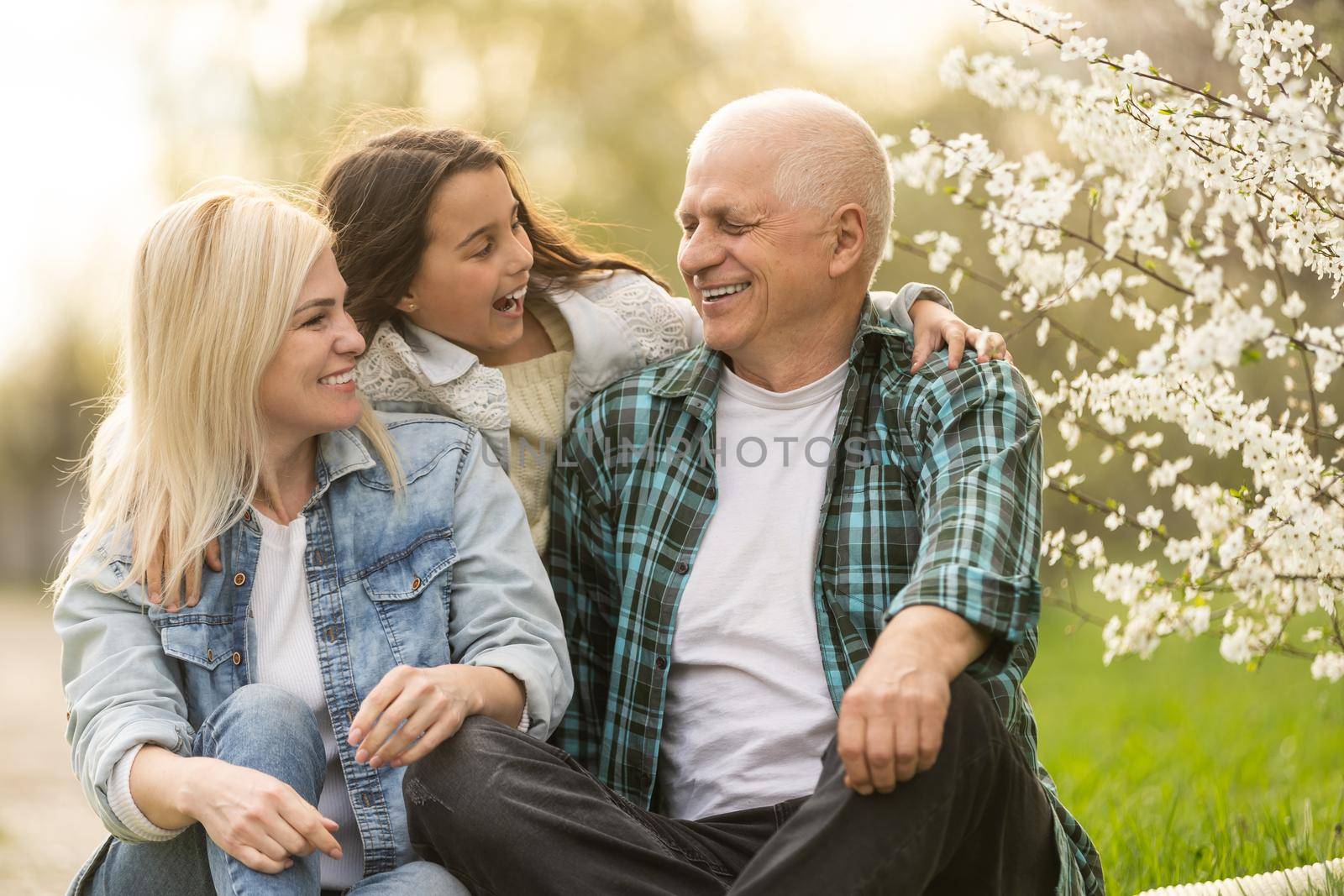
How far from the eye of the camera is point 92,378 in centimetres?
2077

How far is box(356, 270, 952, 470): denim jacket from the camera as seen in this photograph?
9.84ft

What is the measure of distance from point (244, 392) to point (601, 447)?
82cm

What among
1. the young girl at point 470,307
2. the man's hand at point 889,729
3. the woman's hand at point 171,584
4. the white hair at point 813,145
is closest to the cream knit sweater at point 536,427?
the young girl at point 470,307

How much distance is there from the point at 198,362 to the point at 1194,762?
13.6 feet

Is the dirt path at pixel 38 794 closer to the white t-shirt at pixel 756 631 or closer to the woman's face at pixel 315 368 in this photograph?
the woman's face at pixel 315 368

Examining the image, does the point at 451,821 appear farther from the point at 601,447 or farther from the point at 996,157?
the point at 996,157

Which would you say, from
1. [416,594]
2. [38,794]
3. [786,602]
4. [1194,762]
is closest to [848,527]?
[786,602]

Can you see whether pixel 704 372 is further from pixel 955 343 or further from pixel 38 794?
pixel 38 794

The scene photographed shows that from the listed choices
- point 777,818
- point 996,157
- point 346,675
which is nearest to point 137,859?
point 346,675

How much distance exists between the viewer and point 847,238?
9.66ft

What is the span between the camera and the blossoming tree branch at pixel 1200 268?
101 inches

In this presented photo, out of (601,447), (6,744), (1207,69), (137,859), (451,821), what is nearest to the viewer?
(451,821)

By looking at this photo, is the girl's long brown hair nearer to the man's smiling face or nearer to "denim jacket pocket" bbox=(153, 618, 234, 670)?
the man's smiling face

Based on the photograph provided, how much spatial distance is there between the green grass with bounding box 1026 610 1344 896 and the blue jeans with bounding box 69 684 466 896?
1932 mm
